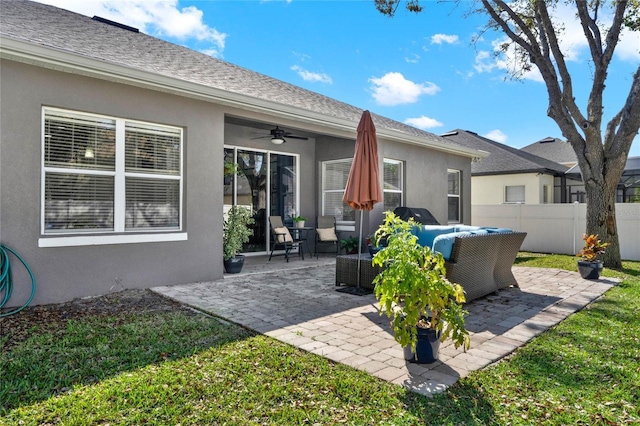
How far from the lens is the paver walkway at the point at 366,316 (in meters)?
3.14

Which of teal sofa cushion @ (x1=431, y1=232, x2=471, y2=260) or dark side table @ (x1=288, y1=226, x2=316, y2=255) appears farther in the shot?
dark side table @ (x1=288, y1=226, x2=316, y2=255)

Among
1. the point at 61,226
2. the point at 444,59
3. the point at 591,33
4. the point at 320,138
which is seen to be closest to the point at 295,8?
the point at 320,138

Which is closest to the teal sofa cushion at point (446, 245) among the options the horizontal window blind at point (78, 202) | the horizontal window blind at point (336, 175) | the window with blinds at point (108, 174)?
the window with blinds at point (108, 174)

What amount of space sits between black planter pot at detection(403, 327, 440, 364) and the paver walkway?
6 cm

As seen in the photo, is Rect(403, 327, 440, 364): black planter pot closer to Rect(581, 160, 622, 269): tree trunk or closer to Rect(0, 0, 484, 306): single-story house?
Rect(0, 0, 484, 306): single-story house

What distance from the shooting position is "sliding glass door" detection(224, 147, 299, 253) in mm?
8695

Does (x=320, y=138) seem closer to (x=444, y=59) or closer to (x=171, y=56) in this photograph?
(x=171, y=56)

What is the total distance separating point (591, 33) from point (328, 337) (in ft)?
29.5

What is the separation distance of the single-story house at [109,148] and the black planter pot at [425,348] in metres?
4.11

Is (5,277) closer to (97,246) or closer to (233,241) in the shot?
(97,246)

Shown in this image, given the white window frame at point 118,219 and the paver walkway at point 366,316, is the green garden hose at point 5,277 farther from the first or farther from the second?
the paver walkway at point 366,316

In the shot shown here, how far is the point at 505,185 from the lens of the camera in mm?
16391

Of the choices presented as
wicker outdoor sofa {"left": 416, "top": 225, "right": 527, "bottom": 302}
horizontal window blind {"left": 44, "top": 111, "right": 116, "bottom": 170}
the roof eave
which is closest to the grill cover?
the roof eave

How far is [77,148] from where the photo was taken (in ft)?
17.0
